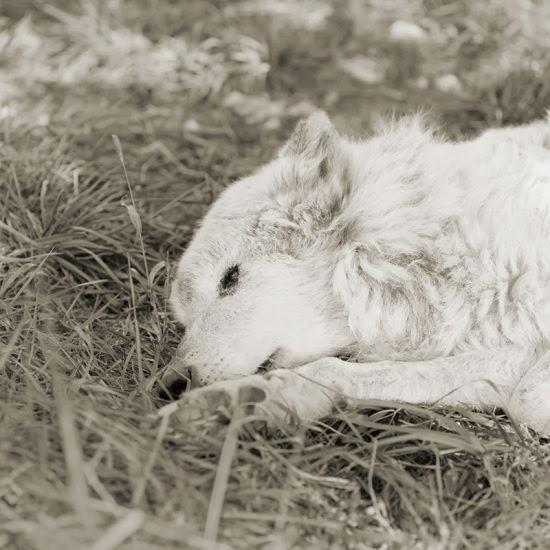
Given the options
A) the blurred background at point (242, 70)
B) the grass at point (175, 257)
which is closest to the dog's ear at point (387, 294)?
the grass at point (175, 257)

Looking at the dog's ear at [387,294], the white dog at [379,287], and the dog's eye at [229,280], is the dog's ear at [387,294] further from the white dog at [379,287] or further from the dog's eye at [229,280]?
the dog's eye at [229,280]

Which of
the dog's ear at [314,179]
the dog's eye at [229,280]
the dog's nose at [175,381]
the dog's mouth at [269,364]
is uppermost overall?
the dog's ear at [314,179]

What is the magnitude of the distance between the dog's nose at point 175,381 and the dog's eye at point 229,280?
0.33 meters

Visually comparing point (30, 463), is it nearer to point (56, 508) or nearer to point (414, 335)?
point (56, 508)

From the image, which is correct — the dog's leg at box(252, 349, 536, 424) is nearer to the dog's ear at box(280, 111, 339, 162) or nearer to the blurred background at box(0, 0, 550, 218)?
the dog's ear at box(280, 111, 339, 162)

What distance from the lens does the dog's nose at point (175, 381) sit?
2.97m

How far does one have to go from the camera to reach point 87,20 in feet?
19.2

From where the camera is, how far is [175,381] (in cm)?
300

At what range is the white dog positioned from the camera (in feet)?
9.30

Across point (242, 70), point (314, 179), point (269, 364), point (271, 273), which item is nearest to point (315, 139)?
point (314, 179)

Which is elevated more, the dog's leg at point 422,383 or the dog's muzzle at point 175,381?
the dog's leg at point 422,383

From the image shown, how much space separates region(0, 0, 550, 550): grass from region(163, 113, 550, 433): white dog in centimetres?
16

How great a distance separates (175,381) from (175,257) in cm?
129

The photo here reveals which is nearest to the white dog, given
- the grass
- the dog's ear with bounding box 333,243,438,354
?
the dog's ear with bounding box 333,243,438,354
